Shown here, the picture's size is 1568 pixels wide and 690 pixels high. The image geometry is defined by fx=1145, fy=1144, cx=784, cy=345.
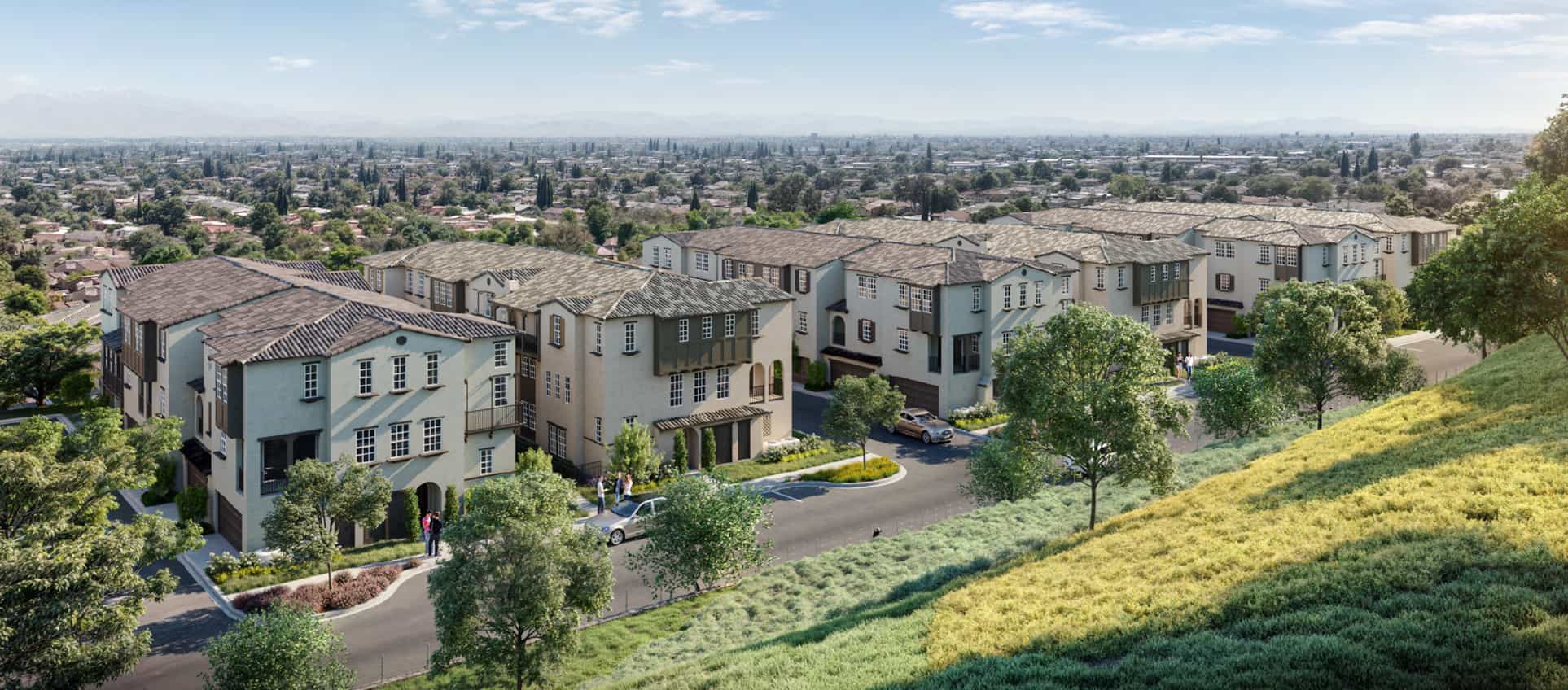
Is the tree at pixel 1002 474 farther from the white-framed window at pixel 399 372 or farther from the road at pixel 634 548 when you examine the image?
the white-framed window at pixel 399 372

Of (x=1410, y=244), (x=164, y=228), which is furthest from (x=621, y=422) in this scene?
(x=164, y=228)

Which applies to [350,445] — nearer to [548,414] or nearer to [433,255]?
[548,414]

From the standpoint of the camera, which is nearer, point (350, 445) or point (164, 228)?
point (350, 445)

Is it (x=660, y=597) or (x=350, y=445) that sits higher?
(x=350, y=445)

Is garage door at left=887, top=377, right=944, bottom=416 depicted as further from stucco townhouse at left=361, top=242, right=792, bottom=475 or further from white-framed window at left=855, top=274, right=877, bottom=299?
stucco townhouse at left=361, top=242, right=792, bottom=475

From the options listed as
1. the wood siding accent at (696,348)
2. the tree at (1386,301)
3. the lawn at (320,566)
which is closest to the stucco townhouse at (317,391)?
the lawn at (320,566)

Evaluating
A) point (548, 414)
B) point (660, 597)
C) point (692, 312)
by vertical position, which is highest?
point (692, 312)
